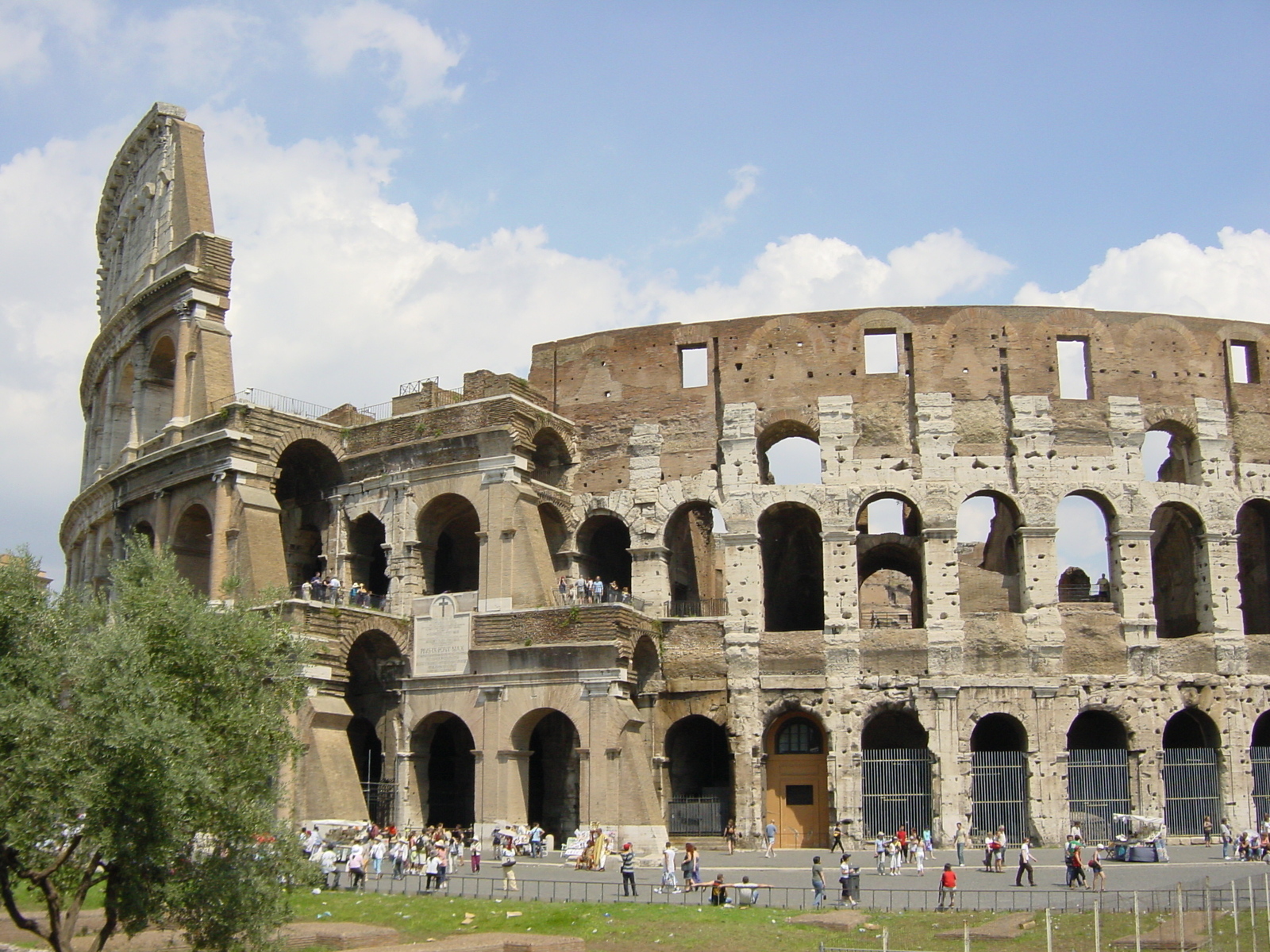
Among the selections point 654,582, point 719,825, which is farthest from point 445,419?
point 719,825

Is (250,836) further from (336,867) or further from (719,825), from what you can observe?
(719,825)

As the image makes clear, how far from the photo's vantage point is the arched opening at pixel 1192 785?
1188 inches

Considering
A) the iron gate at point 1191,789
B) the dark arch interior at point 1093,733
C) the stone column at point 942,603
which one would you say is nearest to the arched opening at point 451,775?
the stone column at point 942,603

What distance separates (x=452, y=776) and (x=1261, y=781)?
19.0 metres

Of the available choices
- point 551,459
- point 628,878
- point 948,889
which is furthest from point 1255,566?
point 628,878

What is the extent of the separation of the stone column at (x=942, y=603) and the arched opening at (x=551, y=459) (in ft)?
29.2

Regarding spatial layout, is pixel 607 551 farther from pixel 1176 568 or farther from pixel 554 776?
pixel 1176 568

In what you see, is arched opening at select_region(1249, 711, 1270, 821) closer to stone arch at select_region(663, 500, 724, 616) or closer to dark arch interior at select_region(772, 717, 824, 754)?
dark arch interior at select_region(772, 717, 824, 754)

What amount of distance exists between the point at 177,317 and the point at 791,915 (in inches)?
947

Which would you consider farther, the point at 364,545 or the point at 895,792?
the point at 364,545

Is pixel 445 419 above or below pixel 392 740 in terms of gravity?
above

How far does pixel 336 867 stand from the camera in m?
24.6

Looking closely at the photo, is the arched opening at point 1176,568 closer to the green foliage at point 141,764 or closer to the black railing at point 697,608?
the black railing at point 697,608

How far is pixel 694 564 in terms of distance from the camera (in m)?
37.0
